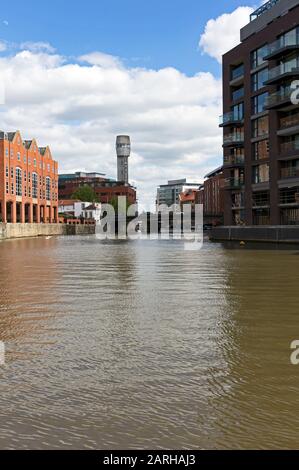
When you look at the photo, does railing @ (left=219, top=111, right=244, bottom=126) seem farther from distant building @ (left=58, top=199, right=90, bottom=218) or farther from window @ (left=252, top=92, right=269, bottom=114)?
distant building @ (left=58, top=199, right=90, bottom=218)

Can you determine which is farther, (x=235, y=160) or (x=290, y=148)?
(x=235, y=160)

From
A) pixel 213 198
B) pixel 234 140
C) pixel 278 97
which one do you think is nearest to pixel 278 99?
pixel 278 97

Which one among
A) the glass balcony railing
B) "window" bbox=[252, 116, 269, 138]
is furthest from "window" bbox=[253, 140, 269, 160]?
the glass balcony railing

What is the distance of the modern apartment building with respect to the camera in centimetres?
5634

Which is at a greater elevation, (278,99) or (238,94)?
(238,94)

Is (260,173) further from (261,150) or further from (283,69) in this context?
(283,69)

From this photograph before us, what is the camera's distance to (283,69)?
55781mm

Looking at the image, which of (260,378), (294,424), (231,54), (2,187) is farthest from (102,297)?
(2,187)

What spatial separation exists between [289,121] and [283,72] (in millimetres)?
5142

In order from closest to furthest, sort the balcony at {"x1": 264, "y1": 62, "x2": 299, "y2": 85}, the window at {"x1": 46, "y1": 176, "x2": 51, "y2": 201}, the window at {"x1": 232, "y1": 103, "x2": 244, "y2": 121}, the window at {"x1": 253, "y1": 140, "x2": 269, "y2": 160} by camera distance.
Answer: the balcony at {"x1": 264, "y1": 62, "x2": 299, "y2": 85} → the window at {"x1": 253, "y1": 140, "x2": 269, "y2": 160} → the window at {"x1": 232, "y1": 103, "x2": 244, "y2": 121} → the window at {"x1": 46, "y1": 176, "x2": 51, "y2": 201}

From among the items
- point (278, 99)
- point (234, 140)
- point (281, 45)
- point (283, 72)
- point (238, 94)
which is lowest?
point (234, 140)

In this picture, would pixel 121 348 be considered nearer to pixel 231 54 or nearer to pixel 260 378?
pixel 260 378

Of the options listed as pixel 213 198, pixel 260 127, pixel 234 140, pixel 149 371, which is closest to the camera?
pixel 149 371
